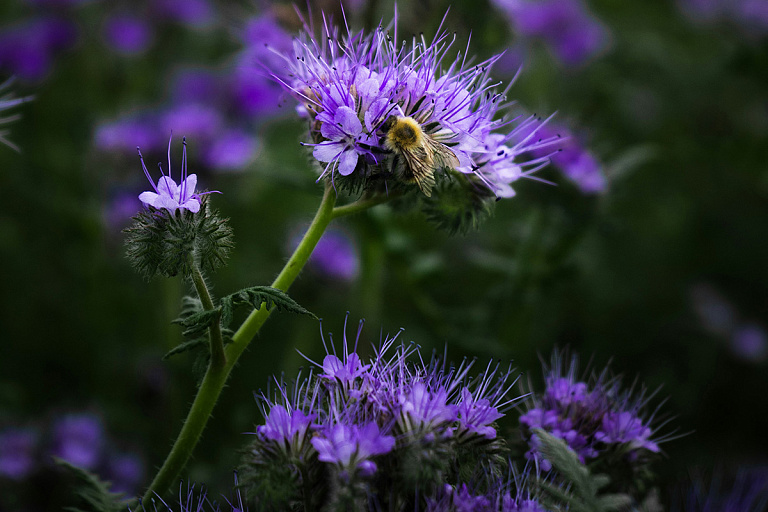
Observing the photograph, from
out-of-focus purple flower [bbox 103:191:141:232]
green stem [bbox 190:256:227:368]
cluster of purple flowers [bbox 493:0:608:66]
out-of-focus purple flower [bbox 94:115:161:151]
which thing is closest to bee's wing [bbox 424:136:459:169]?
green stem [bbox 190:256:227:368]

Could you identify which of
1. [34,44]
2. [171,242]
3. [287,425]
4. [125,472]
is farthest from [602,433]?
[34,44]

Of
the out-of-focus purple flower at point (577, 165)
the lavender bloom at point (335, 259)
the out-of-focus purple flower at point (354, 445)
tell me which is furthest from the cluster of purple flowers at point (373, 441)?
the lavender bloom at point (335, 259)

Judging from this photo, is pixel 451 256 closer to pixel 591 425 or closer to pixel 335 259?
pixel 335 259

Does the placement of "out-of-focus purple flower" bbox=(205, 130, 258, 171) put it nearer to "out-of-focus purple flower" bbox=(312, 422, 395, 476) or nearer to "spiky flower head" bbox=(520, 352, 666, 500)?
"spiky flower head" bbox=(520, 352, 666, 500)

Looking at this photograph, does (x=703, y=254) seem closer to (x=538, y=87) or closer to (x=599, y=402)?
(x=538, y=87)

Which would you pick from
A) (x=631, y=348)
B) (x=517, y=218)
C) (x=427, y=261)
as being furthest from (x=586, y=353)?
(x=517, y=218)

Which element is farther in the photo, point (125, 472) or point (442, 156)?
point (125, 472)
